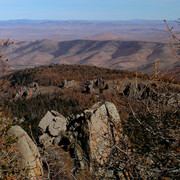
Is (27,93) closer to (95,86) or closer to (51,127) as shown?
(95,86)

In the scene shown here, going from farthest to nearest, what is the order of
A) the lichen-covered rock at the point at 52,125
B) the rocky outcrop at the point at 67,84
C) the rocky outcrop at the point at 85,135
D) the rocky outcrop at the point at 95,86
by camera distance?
the rocky outcrop at the point at 67,84 → the rocky outcrop at the point at 95,86 → the lichen-covered rock at the point at 52,125 → the rocky outcrop at the point at 85,135

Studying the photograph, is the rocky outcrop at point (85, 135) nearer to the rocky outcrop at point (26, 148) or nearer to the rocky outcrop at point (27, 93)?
the rocky outcrop at point (26, 148)

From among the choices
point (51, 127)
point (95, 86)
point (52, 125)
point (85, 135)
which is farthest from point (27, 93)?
point (85, 135)

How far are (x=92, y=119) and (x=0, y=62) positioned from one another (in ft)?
23.2

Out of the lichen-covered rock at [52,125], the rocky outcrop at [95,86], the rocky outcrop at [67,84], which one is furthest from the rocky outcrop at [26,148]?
the rocky outcrop at [67,84]

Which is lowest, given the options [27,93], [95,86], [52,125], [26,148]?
[27,93]

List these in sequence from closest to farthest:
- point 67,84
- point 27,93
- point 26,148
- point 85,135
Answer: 1. point 26,148
2. point 85,135
3. point 27,93
4. point 67,84

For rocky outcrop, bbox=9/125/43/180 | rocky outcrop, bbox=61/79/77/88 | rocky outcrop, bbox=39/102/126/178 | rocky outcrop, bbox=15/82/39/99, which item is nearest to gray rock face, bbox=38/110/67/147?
rocky outcrop, bbox=39/102/126/178

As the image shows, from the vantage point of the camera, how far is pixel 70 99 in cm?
4794

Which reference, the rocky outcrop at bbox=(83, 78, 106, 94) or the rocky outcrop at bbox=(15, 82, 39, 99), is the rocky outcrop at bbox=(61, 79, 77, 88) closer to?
the rocky outcrop at bbox=(15, 82, 39, 99)

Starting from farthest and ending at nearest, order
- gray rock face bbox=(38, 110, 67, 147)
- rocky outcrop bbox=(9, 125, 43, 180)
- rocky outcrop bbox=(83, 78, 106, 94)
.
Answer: rocky outcrop bbox=(83, 78, 106, 94) < gray rock face bbox=(38, 110, 67, 147) < rocky outcrop bbox=(9, 125, 43, 180)

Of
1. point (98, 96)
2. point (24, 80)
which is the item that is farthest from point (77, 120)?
point (24, 80)

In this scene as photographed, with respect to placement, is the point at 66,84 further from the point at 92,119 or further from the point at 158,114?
the point at 158,114

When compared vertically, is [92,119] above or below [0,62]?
below
